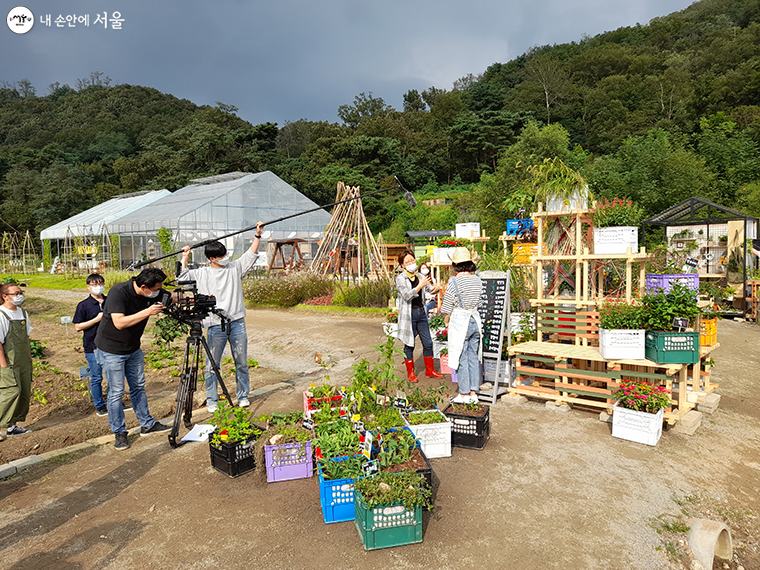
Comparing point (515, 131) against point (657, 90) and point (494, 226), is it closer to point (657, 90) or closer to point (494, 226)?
point (657, 90)

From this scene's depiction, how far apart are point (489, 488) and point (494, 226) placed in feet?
70.8

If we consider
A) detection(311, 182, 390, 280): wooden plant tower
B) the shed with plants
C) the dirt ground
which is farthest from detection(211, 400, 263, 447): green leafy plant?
the shed with plants

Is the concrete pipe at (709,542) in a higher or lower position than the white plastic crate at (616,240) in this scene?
lower

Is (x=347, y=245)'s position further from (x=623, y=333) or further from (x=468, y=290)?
(x=623, y=333)

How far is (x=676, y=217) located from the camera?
52.5 feet

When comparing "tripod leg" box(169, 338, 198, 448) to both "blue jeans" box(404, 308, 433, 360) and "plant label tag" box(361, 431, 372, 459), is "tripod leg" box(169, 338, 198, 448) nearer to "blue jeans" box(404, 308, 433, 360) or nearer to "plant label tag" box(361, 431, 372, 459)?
"plant label tag" box(361, 431, 372, 459)

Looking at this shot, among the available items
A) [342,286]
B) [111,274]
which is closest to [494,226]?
[342,286]

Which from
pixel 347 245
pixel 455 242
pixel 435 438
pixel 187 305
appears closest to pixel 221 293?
pixel 187 305

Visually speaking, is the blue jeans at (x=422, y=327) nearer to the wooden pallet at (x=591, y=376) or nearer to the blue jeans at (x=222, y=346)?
the wooden pallet at (x=591, y=376)

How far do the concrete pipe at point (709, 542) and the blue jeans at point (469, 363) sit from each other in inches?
106

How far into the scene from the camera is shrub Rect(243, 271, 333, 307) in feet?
50.7

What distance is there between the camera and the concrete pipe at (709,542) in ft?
9.31

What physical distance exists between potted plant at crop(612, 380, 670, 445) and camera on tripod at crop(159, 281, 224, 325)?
4182 mm

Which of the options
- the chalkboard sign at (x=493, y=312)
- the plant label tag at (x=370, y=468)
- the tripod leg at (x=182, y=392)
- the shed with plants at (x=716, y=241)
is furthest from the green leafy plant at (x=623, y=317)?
the shed with plants at (x=716, y=241)
